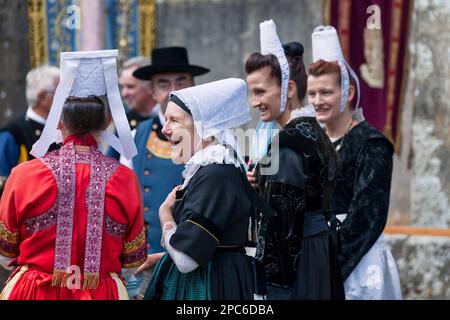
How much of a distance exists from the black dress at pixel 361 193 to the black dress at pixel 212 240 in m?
1.16

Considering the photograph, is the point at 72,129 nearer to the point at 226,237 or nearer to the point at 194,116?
the point at 194,116

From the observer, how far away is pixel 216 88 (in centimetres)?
435

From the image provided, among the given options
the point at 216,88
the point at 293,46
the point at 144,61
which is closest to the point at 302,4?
the point at 144,61

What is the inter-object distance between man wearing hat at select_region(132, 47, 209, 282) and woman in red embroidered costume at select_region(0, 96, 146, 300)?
175cm

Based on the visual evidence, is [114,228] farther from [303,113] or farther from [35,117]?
[35,117]

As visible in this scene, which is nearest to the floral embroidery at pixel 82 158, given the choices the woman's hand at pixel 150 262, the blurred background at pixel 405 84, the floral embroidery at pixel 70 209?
the floral embroidery at pixel 70 209

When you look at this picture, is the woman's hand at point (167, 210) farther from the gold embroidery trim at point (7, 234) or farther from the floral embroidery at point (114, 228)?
the gold embroidery trim at point (7, 234)

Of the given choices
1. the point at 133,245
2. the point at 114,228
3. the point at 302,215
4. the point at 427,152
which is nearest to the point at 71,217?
the point at 114,228

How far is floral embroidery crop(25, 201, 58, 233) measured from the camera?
4.09m

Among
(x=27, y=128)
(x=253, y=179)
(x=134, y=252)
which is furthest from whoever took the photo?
(x=27, y=128)

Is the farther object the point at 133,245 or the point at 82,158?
the point at 133,245

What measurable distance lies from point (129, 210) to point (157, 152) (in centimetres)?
208

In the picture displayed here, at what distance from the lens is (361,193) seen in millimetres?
5414

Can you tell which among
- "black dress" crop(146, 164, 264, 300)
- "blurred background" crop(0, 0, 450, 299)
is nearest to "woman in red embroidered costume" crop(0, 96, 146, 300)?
"black dress" crop(146, 164, 264, 300)
